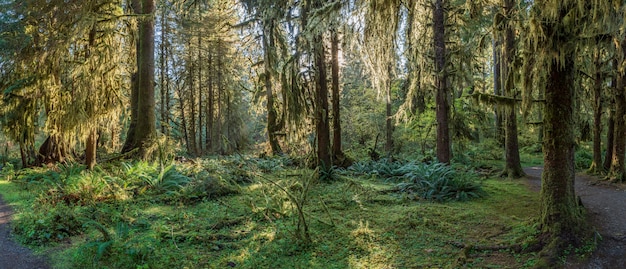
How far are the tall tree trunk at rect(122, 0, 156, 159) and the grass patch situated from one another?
1.50 m

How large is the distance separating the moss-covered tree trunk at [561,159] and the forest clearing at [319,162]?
0.06 feet

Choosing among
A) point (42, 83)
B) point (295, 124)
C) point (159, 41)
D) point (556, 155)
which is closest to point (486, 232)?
point (556, 155)

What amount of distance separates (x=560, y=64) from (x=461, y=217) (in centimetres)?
306

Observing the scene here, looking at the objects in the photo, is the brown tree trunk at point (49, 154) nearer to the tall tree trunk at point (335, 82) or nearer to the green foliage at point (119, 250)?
the green foliage at point (119, 250)

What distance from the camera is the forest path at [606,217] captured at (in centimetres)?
441

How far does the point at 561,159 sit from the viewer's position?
16.4 ft

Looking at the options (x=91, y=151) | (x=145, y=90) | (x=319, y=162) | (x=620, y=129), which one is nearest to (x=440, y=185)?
(x=319, y=162)

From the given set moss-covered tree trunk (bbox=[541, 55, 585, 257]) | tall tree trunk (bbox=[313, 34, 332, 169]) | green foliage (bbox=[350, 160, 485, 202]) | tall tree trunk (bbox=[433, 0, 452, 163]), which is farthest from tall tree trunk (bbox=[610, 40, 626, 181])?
tall tree trunk (bbox=[313, 34, 332, 169])

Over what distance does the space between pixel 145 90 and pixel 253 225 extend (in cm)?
658

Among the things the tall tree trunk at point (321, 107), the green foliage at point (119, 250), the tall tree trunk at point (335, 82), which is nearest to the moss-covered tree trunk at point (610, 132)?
the tall tree trunk at point (335, 82)

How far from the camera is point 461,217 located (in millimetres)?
6551

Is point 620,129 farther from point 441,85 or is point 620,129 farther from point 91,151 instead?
point 91,151

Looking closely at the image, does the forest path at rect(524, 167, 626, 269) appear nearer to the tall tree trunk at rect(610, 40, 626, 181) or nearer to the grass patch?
the tall tree trunk at rect(610, 40, 626, 181)

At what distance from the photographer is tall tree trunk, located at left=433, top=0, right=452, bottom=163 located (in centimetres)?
1038
